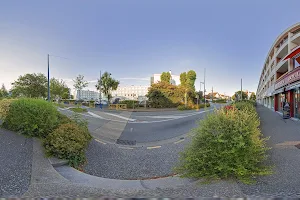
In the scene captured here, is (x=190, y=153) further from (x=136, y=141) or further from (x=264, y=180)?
(x=136, y=141)

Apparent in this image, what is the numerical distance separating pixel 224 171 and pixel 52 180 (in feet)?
11.1

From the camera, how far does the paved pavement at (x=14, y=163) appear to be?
2939 millimetres

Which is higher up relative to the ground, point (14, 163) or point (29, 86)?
point (29, 86)

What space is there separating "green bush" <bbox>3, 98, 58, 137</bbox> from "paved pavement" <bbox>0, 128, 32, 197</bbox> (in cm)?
25

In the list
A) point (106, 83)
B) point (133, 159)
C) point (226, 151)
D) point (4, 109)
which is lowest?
point (133, 159)

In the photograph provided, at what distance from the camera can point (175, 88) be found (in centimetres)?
3039

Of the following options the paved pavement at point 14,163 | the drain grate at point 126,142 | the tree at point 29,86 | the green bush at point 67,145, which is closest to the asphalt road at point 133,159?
the drain grate at point 126,142

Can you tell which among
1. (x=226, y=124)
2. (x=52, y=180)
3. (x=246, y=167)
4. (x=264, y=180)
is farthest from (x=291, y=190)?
(x=52, y=180)

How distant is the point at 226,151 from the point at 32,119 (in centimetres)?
546

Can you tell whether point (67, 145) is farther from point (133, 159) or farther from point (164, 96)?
point (164, 96)

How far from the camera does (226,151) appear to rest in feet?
10.0

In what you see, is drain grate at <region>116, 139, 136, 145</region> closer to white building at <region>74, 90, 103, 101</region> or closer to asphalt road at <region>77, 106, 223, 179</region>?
asphalt road at <region>77, 106, 223, 179</region>

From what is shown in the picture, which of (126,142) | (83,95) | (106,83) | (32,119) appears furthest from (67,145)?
(83,95)

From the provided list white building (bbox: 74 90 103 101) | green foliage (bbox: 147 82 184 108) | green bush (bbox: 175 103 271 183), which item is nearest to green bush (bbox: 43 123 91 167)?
green bush (bbox: 175 103 271 183)
